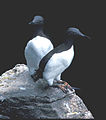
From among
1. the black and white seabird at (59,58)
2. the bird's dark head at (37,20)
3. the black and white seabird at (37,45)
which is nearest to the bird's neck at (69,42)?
the black and white seabird at (59,58)

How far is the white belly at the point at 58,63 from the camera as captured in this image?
20.9 ft

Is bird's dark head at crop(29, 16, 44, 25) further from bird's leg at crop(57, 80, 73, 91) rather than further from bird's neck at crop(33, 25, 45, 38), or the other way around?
bird's leg at crop(57, 80, 73, 91)

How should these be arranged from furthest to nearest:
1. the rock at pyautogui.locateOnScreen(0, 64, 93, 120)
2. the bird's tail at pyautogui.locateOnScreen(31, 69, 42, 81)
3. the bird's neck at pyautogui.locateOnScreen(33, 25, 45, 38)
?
the bird's neck at pyautogui.locateOnScreen(33, 25, 45, 38) < the bird's tail at pyautogui.locateOnScreen(31, 69, 42, 81) < the rock at pyautogui.locateOnScreen(0, 64, 93, 120)

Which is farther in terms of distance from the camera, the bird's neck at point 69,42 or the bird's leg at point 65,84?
the bird's leg at point 65,84

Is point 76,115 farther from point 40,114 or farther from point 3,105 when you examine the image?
point 3,105

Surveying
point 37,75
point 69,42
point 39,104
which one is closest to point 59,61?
point 69,42

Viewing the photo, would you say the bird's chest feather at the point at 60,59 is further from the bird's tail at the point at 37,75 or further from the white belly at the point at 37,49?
the white belly at the point at 37,49

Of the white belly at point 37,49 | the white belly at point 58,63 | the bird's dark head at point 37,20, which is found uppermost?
the bird's dark head at point 37,20

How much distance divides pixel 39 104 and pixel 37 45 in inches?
36.5

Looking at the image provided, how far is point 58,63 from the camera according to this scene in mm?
6391

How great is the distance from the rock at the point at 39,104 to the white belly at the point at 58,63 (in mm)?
329

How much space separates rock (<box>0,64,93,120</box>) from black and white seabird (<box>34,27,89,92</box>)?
0.28 m

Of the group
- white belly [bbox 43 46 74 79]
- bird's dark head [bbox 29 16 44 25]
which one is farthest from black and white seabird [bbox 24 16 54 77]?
white belly [bbox 43 46 74 79]

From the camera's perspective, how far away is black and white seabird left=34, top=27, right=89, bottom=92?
6.39 meters
